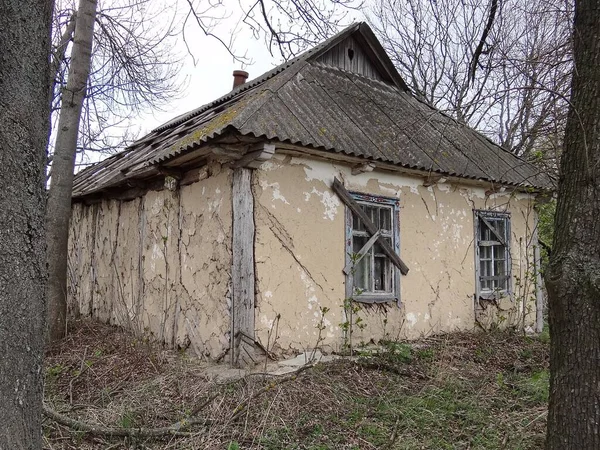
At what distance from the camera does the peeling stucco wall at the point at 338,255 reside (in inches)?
237

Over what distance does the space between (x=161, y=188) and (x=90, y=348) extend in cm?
232

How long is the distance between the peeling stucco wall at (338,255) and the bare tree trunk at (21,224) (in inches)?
142

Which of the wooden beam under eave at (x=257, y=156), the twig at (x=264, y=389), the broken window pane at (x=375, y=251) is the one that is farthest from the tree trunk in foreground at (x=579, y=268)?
the broken window pane at (x=375, y=251)

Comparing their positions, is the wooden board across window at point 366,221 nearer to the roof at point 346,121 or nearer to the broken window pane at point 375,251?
the broken window pane at point 375,251

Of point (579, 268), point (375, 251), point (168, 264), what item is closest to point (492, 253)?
point (375, 251)

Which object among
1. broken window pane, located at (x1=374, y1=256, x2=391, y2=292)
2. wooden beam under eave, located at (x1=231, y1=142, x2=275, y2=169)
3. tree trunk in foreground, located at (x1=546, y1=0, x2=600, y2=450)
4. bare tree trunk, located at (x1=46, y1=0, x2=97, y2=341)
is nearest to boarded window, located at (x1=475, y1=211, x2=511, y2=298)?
broken window pane, located at (x1=374, y1=256, x2=391, y2=292)

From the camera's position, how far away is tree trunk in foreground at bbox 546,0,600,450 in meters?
2.83

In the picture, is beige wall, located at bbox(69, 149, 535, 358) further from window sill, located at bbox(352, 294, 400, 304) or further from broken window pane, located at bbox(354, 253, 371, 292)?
broken window pane, located at bbox(354, 253, 371, 292)

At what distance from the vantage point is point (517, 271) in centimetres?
917

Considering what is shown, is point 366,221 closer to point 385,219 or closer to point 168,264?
point 385,219

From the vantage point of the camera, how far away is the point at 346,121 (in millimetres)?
7234

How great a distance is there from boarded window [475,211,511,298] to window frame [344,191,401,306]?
1891mm

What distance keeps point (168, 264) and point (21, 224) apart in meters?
A: 4.94

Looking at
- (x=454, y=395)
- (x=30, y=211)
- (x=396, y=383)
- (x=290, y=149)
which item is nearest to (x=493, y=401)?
(x=454, y=395)
